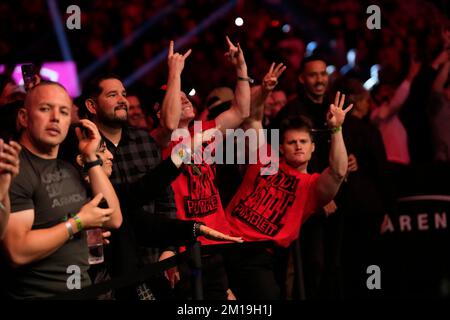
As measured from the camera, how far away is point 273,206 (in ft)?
18.0

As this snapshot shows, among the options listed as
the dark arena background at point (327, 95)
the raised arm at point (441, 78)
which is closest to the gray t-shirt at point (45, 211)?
the dark arena background at point (327, 95)

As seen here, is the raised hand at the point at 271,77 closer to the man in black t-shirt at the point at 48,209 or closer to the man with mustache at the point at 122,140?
the man with mustache at the point at 122,140

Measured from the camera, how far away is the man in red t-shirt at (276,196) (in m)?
5.34

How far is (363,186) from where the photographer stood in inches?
263

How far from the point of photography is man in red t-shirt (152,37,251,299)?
4.98 metres

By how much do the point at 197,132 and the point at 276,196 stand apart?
2.26 feet

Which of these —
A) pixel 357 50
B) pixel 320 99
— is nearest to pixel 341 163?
pixel 320 99

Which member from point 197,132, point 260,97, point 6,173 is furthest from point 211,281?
point 6,173

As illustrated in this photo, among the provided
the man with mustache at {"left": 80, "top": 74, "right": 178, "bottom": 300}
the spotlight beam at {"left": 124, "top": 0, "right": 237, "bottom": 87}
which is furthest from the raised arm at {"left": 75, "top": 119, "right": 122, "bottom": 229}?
the spotlight beam at {"left": 124, "top": 0, "right": 237, "bottom": 87}

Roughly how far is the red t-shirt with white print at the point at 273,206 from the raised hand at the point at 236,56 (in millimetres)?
623

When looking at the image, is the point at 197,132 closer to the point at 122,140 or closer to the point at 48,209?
the point at 122,140
